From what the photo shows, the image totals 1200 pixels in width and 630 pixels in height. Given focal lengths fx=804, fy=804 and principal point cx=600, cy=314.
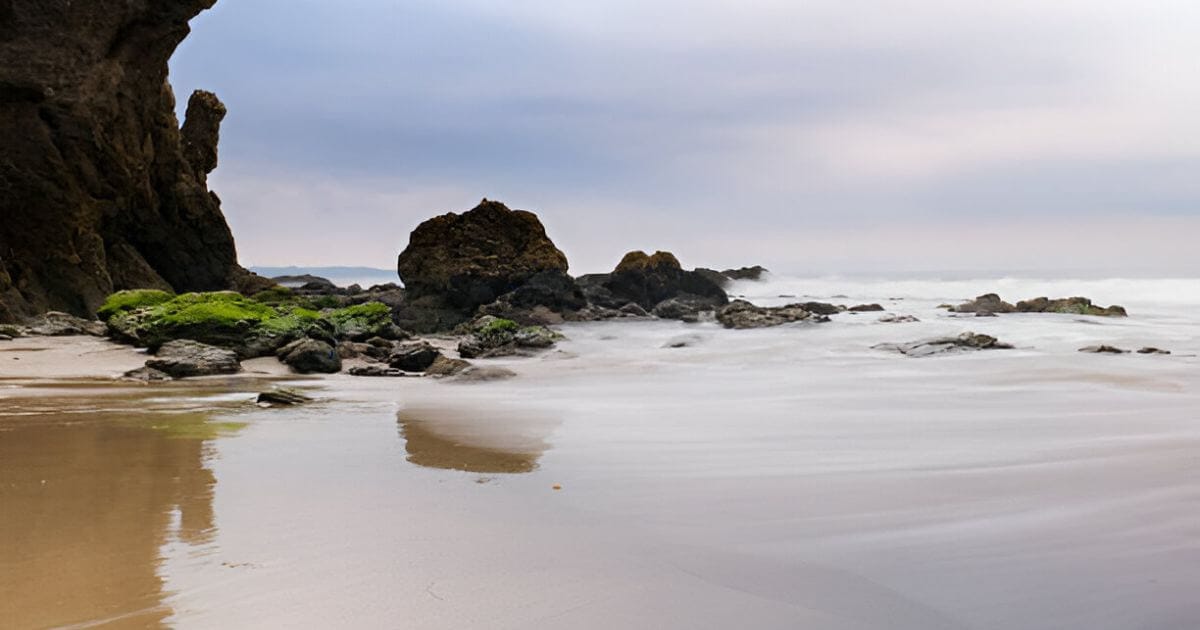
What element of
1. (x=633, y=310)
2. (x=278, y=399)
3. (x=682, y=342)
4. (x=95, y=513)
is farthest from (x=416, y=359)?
(x=633, y=310)

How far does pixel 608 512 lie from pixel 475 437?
2.51m

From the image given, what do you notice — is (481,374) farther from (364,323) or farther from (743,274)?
(743,274)

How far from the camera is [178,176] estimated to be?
30359 mm

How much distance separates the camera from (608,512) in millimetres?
3607

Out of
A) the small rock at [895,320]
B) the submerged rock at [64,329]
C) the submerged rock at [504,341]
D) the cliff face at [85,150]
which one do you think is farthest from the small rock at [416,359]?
the small rock at [895,320]

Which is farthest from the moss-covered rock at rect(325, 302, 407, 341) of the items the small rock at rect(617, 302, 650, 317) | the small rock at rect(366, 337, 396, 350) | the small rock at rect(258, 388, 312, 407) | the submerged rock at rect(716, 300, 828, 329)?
the small rock at rect(617, 302, 650, 317)

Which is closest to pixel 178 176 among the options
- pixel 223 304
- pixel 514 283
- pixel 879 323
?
pixel 514 283

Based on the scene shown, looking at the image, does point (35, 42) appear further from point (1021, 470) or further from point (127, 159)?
point (1021, 470)

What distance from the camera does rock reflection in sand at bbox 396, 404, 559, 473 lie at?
16.0 ft

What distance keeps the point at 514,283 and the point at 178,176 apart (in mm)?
13458

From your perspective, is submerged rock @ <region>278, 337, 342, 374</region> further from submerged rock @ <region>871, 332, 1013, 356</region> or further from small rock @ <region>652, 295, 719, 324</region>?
small rock @ <region>652, 295, 719, 324</region>

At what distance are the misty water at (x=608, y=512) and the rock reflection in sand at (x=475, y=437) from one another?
1.5 inches

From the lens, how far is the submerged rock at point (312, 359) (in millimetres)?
11727

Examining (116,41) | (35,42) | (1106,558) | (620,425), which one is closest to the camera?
(1106,558)
